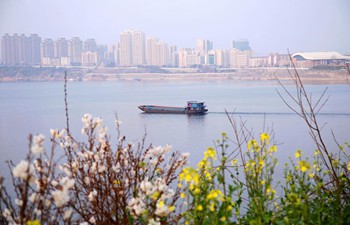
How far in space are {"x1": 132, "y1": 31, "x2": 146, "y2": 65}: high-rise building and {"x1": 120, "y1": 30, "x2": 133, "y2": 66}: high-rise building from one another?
20 cm

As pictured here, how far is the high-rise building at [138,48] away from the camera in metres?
29.5

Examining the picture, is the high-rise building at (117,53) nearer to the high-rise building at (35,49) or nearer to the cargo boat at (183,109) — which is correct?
the high-rise building at (35,49)

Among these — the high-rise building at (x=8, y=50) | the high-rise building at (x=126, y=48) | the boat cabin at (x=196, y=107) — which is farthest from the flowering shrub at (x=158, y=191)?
the high-rise building at (x=126, y=48)

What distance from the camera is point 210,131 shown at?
720 centimetres

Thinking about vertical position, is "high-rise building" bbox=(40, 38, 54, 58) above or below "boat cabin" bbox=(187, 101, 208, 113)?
above

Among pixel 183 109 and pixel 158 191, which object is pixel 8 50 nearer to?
pixel 183 109

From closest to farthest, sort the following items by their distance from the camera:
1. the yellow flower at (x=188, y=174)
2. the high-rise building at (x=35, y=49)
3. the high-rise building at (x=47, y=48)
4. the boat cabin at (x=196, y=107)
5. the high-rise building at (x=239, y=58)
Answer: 1. the yellow flower at (x=188, y=174)
2. the boat cabin at (x=196, y=107)
3. the high-rise building at (x=35, y=49)
4. the high-rise building at (x=47, y=48)
5. the high-rise building at (x=239, y=58)

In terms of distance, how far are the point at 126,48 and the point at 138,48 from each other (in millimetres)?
790

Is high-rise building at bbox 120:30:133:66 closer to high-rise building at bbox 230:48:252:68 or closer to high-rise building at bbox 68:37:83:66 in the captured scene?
high-rise building at bbox 68:37:83:66

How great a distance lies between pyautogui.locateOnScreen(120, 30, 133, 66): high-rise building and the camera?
1155 inches

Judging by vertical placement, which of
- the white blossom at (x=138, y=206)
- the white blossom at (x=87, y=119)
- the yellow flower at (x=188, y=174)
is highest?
the white blossom at (x=87, y=119)

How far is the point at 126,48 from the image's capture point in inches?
1173

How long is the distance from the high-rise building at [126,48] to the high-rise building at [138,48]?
20 centimetres

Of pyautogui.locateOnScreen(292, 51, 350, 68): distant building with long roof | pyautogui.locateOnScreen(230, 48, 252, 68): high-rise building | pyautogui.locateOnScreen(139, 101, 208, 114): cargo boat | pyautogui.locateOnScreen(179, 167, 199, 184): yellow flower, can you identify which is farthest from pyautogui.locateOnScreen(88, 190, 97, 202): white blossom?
pyautogui.locateOnScreen(230, 48, 252, 68): high-rise building
